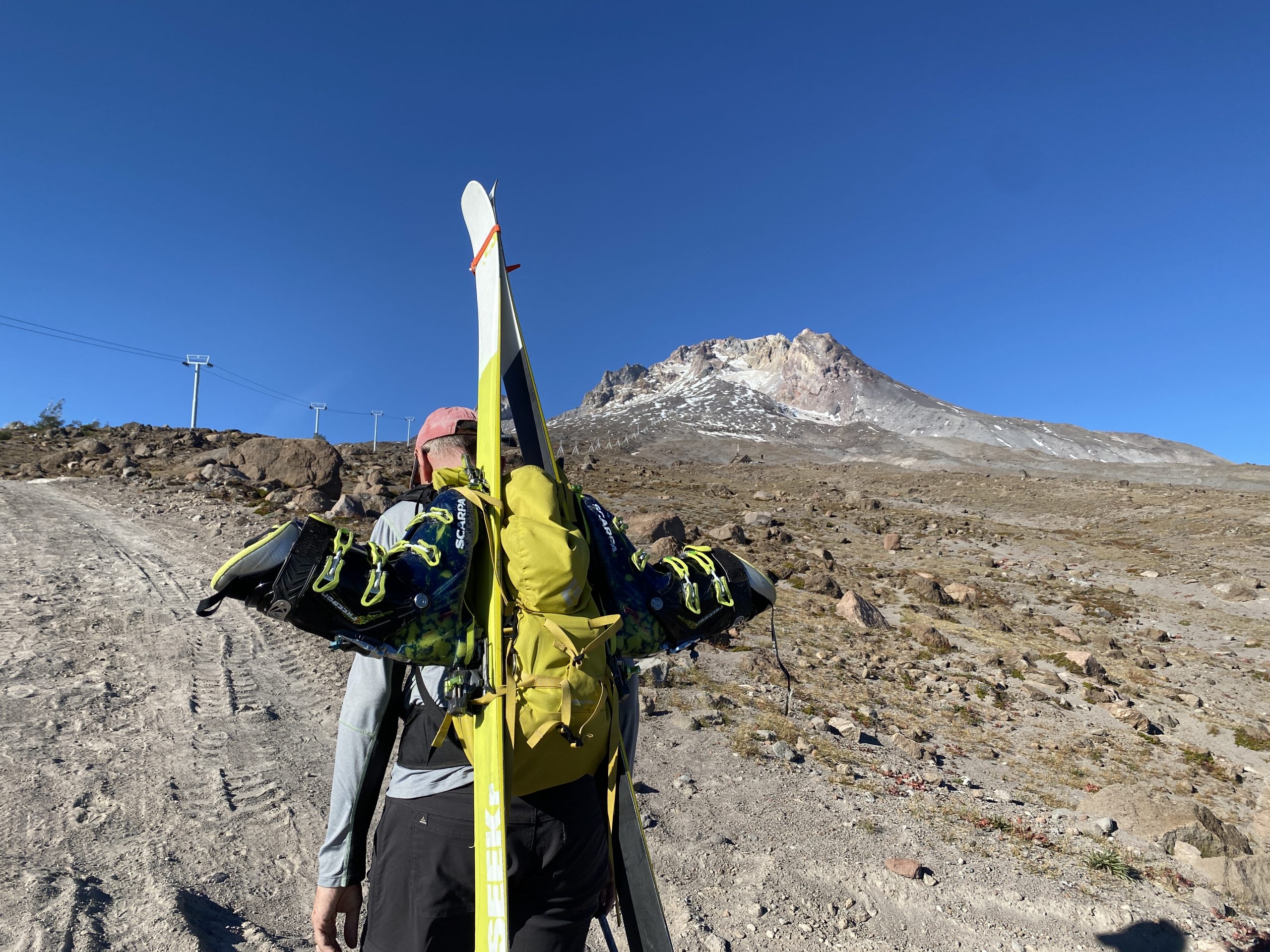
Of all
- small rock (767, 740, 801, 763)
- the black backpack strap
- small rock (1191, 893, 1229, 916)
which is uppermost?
the black backpack strap

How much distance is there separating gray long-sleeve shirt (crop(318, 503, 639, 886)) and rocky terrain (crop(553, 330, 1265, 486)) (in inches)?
2453

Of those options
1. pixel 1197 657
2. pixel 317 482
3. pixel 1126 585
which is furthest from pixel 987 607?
pixel 317 482

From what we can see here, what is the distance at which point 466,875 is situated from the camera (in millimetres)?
1896

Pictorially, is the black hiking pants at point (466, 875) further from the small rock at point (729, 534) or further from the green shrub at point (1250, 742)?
the small rock at point (729, 534)

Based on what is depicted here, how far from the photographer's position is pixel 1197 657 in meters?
12.5

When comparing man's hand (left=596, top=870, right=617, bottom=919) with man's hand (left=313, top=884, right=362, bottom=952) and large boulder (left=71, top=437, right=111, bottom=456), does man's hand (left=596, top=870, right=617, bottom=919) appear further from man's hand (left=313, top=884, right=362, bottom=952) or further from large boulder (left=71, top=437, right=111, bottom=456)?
large boulder (left=71, top=437, right=111, bottom=456)

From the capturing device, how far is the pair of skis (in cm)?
176

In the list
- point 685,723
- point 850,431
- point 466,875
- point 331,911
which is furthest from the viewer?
point 850,431

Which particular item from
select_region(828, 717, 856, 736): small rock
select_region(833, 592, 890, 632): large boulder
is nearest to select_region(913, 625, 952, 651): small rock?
select_region(833, 592, 890, 632): large boulder

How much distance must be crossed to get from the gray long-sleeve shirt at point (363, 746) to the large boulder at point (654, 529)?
15.3 m

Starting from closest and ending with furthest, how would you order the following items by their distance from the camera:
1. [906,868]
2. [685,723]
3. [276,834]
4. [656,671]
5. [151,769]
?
[276,834], [906,868], [151,769], [685,723], [656,671]

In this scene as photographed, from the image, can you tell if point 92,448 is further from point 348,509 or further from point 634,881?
point 634,881

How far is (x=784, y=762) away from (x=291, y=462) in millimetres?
21381

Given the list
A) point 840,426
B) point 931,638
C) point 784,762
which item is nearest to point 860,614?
point 931,638
